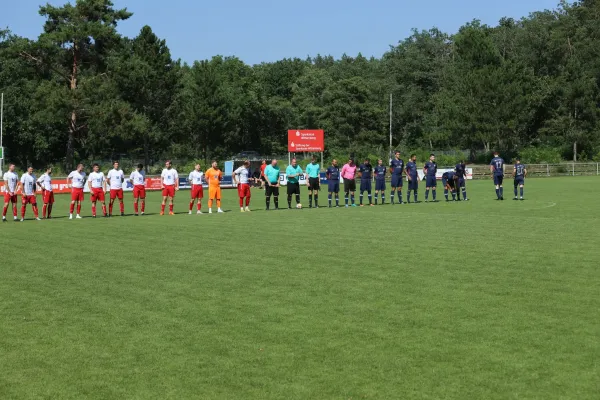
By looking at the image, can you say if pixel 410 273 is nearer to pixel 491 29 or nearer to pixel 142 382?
pixel 142 382

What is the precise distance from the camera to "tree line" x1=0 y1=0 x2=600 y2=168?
69875mm

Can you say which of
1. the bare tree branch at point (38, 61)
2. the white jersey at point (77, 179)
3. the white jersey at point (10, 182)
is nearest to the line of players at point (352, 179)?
the white jersey at point (77, 179)

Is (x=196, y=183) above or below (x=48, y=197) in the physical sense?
above

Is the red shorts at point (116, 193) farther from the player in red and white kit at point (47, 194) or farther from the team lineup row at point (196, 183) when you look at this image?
the player in red and white kit at point (47, 194)

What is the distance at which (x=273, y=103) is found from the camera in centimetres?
10431

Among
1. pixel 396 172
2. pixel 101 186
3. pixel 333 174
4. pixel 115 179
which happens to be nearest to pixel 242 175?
pixel 333 174

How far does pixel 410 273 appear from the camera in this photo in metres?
11.9

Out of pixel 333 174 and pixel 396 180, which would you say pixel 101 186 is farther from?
pixel 396 180

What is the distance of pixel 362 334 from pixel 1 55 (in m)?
75.5

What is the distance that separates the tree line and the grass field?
55.4m

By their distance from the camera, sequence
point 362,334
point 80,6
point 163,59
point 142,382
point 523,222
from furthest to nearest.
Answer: point 163,59 < point 80,6 < point 523,222 < point 362,334 < point 142,382

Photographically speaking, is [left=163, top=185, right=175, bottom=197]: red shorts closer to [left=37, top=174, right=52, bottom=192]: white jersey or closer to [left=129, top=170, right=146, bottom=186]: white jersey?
[left=129, top=170, right=146, bottom=186]: white jersey

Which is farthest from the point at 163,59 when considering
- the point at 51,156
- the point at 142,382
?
the point at 142,382

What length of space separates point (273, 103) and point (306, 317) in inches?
3796
